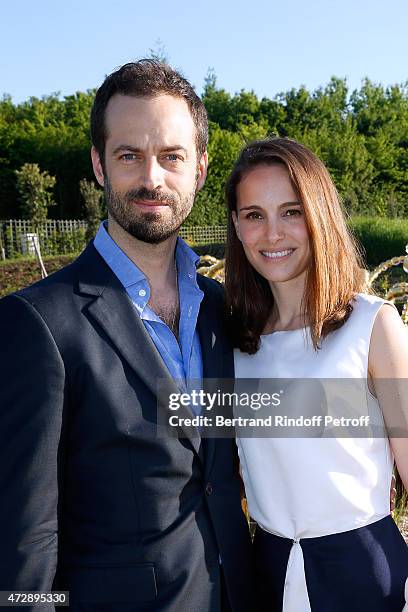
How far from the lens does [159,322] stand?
1951 mm

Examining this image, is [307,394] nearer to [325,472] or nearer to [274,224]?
[325,472]

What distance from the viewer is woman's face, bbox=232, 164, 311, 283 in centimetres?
217

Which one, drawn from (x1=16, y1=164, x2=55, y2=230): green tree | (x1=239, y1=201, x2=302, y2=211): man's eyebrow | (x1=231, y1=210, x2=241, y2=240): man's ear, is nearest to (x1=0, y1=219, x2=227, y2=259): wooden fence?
(x1=16, y1=164, x2=55, y2=230): green tree

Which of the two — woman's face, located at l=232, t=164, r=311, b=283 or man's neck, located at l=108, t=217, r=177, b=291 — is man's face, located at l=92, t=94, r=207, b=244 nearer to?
man's neck, located at l=108, t=217, r=177, b=291

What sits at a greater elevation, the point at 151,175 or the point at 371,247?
the point at 151,175

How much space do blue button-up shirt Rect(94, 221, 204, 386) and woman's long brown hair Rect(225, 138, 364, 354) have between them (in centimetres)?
25

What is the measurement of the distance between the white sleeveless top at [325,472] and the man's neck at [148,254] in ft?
1.70

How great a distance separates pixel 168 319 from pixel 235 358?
0.32 meters

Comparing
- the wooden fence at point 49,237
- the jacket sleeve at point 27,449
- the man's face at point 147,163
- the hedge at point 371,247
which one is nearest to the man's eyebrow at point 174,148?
the man's face at point 147,163

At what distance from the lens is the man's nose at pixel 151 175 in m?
2.01

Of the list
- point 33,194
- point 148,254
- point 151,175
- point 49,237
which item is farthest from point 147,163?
point 33,194

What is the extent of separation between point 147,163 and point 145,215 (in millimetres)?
158

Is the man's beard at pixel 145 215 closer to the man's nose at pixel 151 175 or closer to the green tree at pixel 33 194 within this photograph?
the man's nose at pixel 151 175

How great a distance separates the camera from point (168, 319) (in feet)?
6.80
